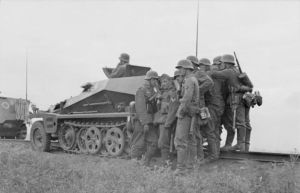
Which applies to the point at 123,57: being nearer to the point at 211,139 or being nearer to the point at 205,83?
the point at 205,83

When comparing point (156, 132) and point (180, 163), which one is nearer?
point (180, 163)

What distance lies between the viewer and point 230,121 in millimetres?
9391

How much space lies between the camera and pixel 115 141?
35.2 ft

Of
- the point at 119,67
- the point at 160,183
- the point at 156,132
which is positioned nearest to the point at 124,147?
the point at 156,132

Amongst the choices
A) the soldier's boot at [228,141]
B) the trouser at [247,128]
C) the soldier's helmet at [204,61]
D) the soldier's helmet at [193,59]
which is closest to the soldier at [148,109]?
the soldier's helmet at [193,59]

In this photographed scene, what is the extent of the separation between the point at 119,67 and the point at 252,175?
6595 mm

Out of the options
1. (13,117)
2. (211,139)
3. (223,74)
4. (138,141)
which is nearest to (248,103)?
(223,74)

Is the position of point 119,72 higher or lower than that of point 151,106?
higher

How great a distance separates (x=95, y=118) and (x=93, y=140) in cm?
58

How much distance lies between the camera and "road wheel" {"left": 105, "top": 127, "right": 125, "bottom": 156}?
10422 millimetres

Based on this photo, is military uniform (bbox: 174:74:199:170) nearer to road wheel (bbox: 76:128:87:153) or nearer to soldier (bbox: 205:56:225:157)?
soldier (bbox: 205:56:225:157)

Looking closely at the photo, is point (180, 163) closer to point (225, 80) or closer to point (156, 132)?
point (156, 132)

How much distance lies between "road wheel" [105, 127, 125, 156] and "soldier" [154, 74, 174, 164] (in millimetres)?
1741

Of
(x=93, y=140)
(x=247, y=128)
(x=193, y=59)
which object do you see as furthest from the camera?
(x=93, y=140)
